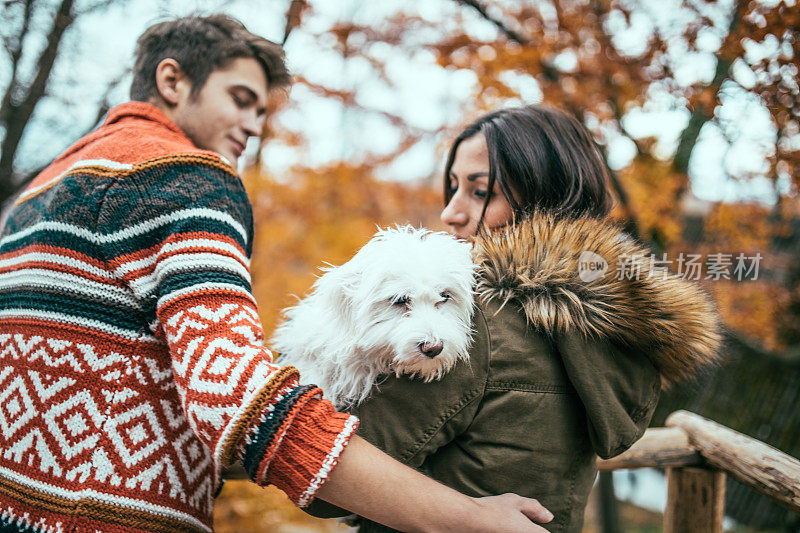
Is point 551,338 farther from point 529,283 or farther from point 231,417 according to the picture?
point 231,417

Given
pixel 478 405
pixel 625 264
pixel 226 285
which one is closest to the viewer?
pixel 226 285

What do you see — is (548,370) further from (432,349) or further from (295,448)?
(295,448)

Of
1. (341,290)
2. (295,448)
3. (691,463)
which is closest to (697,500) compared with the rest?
(691,463)

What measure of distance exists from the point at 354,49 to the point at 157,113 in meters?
5.05

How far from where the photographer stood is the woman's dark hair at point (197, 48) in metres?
1.94

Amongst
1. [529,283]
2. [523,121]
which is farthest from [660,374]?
[523,121]

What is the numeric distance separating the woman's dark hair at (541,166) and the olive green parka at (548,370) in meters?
0.23

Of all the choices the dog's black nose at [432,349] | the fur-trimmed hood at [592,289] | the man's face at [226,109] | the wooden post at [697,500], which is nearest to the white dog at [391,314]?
the dog's black nose at [432,349]

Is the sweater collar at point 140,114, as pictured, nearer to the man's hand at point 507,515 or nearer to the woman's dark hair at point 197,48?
the woman's dark hair at point 197,48

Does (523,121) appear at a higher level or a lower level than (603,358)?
higher

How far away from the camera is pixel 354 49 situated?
20.9ft

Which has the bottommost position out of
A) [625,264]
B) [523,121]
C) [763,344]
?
Answer: [763,344]

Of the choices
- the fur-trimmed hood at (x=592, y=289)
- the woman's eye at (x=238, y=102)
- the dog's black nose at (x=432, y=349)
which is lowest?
the dog's black nose at (x=432, y=349)

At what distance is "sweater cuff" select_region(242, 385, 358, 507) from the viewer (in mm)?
1112
